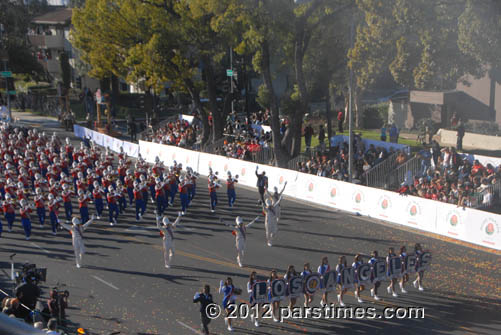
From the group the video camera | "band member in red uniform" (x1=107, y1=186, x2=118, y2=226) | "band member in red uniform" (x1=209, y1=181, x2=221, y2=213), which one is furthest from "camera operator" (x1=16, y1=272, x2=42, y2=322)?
"band member in red uniform" (x1=209, y1=181, x2=221, y2=213)

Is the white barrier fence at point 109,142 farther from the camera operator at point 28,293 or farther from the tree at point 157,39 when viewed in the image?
the camera operator at point 28,293

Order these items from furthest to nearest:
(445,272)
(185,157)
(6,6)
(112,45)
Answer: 1. (6,6)
2. (112,45)
3. (185,157)
4. (445,272)

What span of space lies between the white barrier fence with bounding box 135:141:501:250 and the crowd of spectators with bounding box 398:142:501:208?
0.53m

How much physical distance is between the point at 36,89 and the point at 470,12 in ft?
172

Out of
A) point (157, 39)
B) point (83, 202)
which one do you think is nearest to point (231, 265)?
point (83, 202)

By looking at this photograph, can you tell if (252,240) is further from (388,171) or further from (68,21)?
(68,21)

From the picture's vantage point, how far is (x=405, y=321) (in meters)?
13.4

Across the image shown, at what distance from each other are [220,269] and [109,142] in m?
23.0

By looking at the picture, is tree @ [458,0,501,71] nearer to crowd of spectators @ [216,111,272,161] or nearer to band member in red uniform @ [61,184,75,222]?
crowd of spectators @ [216,111,272,161]

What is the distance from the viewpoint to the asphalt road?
13.3 meters

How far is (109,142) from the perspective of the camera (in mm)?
37906

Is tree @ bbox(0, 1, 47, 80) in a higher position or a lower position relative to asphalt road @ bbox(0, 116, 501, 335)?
higher

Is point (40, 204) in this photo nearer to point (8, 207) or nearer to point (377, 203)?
point (8, 207)

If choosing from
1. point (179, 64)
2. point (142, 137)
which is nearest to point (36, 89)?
point (142, 137)
